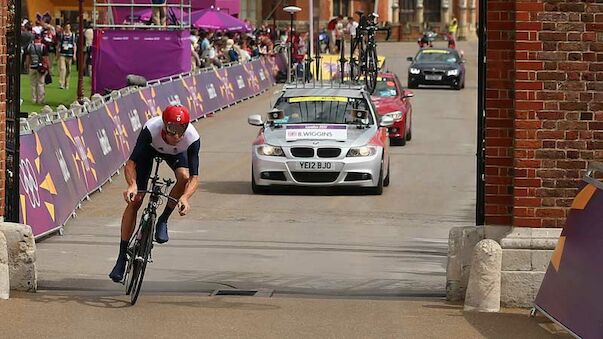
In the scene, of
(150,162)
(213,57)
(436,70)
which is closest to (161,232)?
(150,162)

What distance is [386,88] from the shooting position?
31.2m

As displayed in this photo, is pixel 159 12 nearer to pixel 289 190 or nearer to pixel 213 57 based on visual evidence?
pixel 213 57

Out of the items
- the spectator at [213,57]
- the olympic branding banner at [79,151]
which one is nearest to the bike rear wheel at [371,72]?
the olympic branding banner at [79,151]

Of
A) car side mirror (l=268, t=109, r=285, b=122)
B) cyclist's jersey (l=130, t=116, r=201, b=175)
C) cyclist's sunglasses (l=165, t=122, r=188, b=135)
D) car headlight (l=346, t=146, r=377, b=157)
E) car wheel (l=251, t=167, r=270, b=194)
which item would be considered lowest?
car wheel (l=251, t=167, r=270, b=194)

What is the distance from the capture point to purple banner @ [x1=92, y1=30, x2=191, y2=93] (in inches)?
1459

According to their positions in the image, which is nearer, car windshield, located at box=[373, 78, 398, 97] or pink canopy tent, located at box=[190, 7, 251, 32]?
car windshield, located at box=[373, 78, 398, 97]

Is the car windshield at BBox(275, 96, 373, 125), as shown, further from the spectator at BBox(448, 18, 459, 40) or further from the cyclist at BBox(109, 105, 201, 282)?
the spectator at BBox(448, 18, 459, 40)

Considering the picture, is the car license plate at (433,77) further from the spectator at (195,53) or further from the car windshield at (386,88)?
the car windshield at (386,88)

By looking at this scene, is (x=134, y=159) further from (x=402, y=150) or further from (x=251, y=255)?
(x=402, y=150)

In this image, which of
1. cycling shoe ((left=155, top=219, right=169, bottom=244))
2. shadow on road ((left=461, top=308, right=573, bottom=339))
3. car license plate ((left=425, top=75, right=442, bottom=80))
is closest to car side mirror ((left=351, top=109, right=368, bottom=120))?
cycling shoe ((left=155, top=219, right=169, bottom=244))

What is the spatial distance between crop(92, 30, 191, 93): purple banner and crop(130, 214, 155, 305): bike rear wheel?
25.4 meters

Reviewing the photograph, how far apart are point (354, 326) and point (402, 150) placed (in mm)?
19240

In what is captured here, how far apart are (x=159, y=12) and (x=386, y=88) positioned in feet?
31.5

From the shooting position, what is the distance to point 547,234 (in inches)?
448
